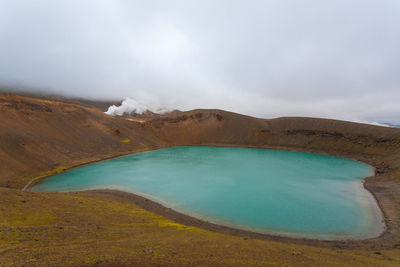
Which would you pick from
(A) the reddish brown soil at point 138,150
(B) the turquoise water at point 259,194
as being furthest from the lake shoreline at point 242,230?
(B) the turquoise water at point 259,194

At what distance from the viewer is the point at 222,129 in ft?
254

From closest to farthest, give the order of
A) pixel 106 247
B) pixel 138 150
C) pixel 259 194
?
pixel 106 247, pixel 259 194, pixel 138 150

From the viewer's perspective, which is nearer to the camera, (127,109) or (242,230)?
(242,230)

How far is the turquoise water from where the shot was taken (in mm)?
14703

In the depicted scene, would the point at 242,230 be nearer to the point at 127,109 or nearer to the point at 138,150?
the point at 138,150

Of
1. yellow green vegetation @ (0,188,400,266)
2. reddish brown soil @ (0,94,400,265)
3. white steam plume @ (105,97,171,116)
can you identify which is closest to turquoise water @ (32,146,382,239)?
reddish brown soil @ (0,94,400,265)

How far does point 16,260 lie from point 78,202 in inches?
421

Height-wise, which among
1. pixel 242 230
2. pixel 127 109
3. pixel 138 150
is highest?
pixel 127 109

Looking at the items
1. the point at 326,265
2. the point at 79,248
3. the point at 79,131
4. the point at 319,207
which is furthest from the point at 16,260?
the point at 79,131

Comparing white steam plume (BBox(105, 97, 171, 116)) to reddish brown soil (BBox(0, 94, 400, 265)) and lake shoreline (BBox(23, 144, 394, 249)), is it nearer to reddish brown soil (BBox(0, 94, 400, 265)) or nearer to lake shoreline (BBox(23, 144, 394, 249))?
reddish brown soil (BBox(0, 94, 400, 265))

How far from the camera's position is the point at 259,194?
21125mm

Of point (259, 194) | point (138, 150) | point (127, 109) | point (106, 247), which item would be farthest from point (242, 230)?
point (127, 109)

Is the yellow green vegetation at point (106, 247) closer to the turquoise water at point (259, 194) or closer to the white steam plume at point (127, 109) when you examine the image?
the turquoise water at point (259, 194)

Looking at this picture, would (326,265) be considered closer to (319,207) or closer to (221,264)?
(221,264)
